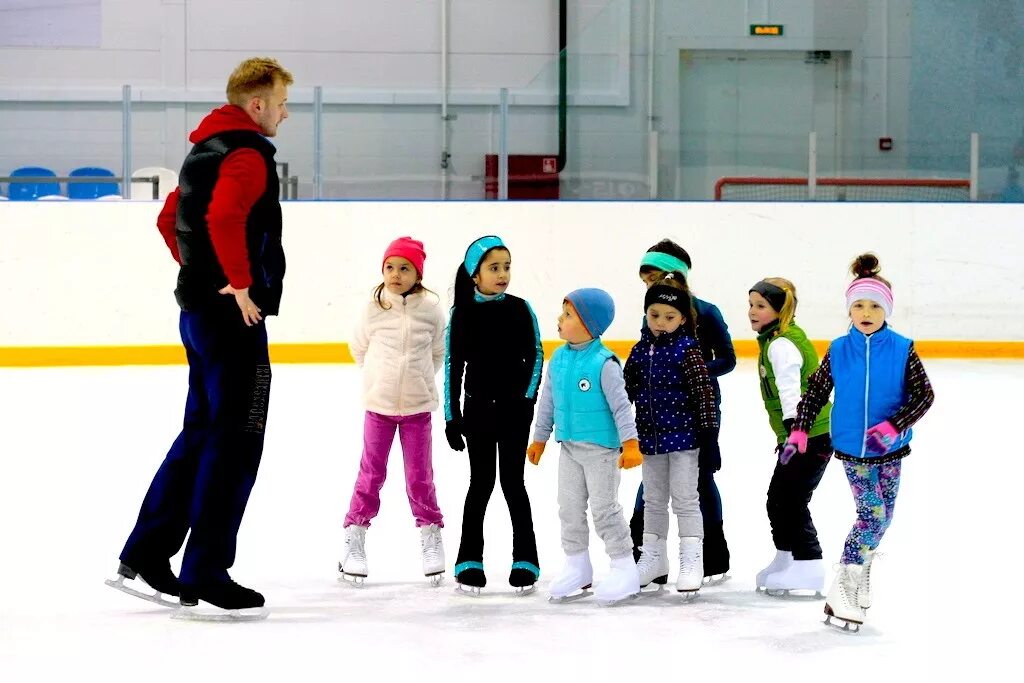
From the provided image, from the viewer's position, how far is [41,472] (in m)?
5.81

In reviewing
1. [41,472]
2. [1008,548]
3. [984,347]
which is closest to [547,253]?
[984,347]

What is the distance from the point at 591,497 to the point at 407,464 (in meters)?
0.62

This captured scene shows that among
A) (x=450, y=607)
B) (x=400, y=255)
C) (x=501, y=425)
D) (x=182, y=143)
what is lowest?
(x=450, y=607)

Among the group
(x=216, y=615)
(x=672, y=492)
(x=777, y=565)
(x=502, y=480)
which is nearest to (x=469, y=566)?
(x=502, y=480)

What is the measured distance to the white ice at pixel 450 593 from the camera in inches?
130

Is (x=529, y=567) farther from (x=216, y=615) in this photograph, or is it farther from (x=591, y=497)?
(x=216, y=615)

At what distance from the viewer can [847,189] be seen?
1080 centimetres

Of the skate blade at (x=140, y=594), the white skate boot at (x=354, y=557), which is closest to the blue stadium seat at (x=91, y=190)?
the white skate boot at (x=354, y=557)

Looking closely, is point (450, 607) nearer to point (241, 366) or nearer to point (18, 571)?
point (241, 366)

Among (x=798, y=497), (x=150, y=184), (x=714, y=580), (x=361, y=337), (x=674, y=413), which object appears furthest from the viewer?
(x=150, y=184)

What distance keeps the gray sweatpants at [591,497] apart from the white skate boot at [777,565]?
1.29ft

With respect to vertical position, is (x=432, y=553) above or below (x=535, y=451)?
below

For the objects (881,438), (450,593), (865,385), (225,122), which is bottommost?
(450,593)

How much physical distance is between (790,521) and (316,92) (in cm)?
754
